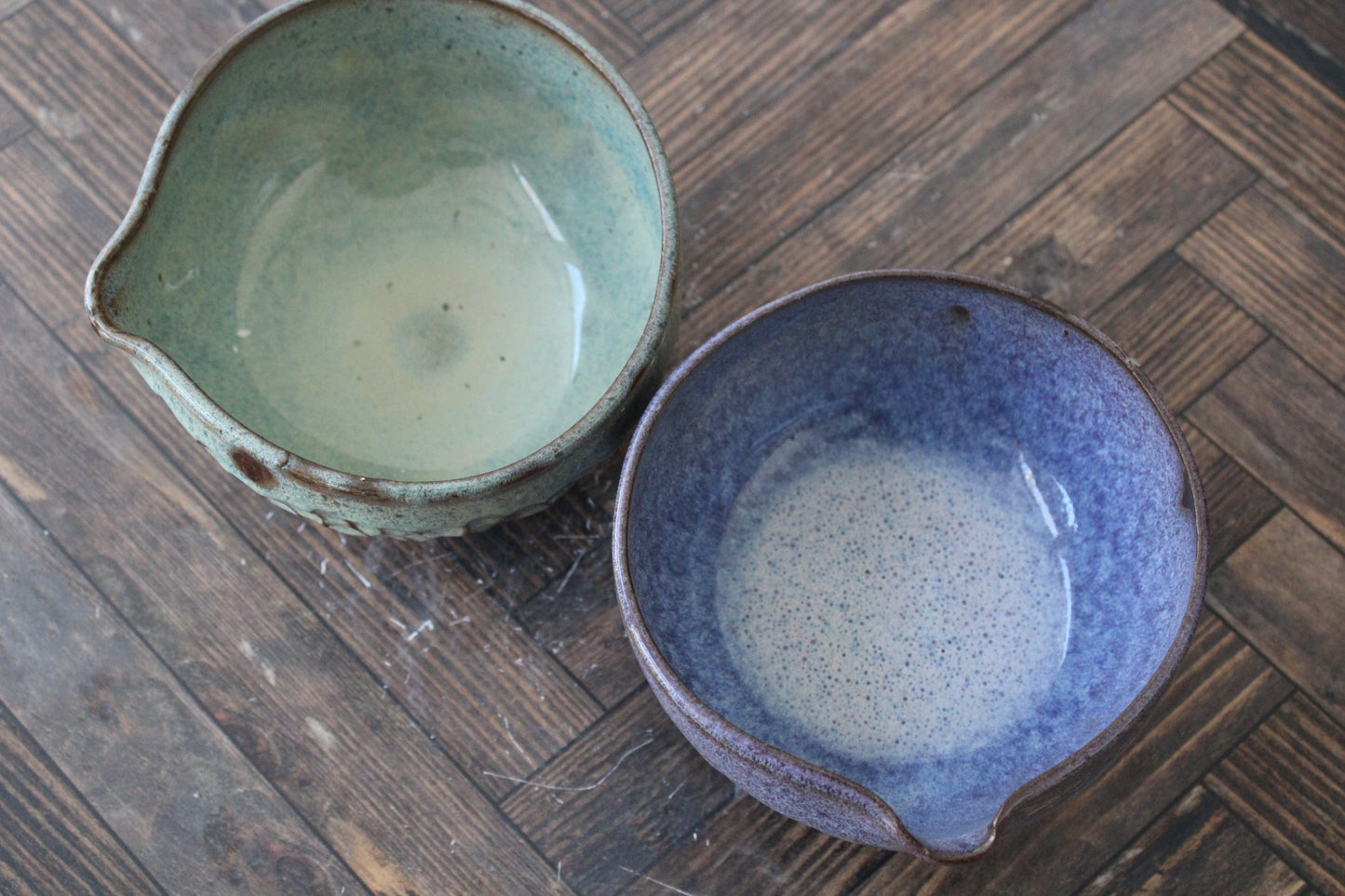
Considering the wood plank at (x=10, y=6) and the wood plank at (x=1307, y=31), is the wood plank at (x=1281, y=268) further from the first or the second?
the wood plank at (x=10, y=6)

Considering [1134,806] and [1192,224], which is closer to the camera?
[1134,806]

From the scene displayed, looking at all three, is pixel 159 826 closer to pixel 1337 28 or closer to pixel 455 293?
pixel 455 293

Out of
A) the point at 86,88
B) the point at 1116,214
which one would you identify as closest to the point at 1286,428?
the point at 1116,214

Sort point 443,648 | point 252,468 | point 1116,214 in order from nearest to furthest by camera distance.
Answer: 1. point 252,468
2. point 443,648
3. point 1116,214

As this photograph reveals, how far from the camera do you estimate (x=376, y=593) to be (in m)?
0.89

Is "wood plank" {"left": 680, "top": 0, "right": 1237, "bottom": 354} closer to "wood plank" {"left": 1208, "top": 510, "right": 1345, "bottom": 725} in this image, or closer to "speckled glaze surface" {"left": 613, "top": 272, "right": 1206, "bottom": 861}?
"speckled glaze surface" {"left": 613, "top": 272, "right": 1206, "bottom": 861}

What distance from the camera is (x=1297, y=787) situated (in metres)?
0.85

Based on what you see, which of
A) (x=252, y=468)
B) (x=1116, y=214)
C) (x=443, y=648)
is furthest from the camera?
(x=1116, y=214)

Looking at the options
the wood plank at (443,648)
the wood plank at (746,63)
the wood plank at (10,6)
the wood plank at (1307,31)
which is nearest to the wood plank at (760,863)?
the wood plank at (443,648)

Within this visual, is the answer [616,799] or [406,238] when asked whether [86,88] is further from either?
[616,799]

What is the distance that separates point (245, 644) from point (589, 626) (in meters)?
0.23

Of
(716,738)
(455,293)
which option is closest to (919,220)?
(455,293)

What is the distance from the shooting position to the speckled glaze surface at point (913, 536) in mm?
776

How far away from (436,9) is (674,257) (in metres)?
0.26
